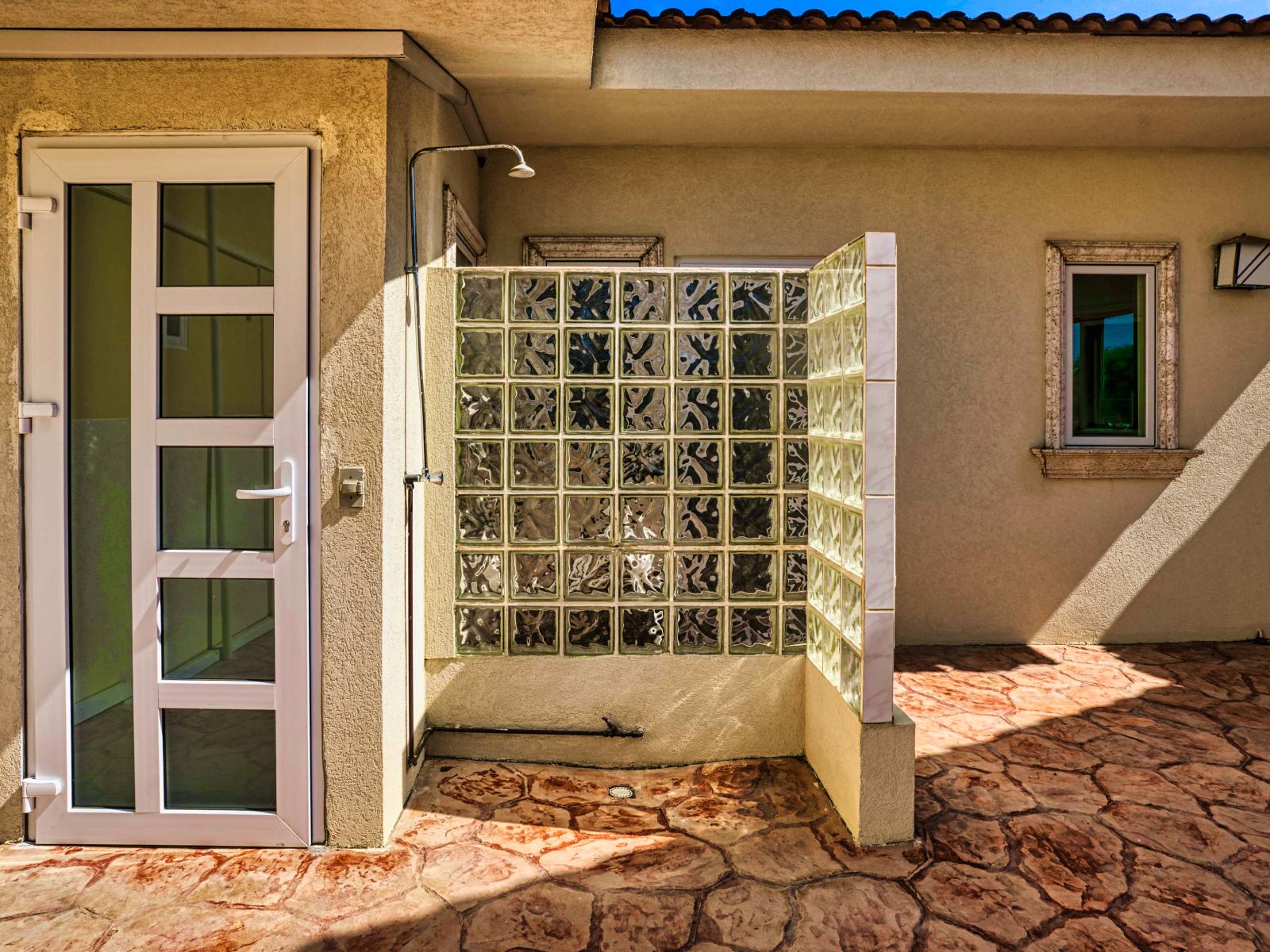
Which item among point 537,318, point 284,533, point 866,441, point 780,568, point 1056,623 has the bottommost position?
point 1056,623

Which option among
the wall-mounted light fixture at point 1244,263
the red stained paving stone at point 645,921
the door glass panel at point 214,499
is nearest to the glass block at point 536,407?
the door glass panel at point 214,499

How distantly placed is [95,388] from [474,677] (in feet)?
5.94

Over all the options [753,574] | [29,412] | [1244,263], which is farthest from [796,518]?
[1244,263]

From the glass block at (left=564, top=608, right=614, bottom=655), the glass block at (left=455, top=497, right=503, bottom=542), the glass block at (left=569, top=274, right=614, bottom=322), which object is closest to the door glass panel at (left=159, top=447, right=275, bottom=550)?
the glass block at (left=455, top=497, right=503, bottom=542)

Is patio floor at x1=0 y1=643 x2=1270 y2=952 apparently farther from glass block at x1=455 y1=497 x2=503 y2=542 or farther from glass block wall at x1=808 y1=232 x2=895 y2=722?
glass block at x1=455 y1=497 x2=503 y2=542

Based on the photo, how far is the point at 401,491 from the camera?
2.90 m

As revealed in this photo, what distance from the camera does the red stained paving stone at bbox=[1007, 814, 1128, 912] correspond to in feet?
7.89

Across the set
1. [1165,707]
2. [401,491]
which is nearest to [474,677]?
[401,491]

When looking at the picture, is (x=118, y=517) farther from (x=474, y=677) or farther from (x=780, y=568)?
(x=780, y=568)

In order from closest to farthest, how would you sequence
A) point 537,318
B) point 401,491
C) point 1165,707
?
point 401,491
point 537,318
point 1165,707

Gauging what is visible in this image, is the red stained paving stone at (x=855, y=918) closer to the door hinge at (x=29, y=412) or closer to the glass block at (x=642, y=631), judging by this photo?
the glass block at (x=642, y=631)

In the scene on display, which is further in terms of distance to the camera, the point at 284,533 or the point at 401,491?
the point at 401,491

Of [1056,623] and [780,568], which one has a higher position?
[780,568]

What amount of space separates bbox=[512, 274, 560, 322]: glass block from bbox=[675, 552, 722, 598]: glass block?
1186 millimetres
